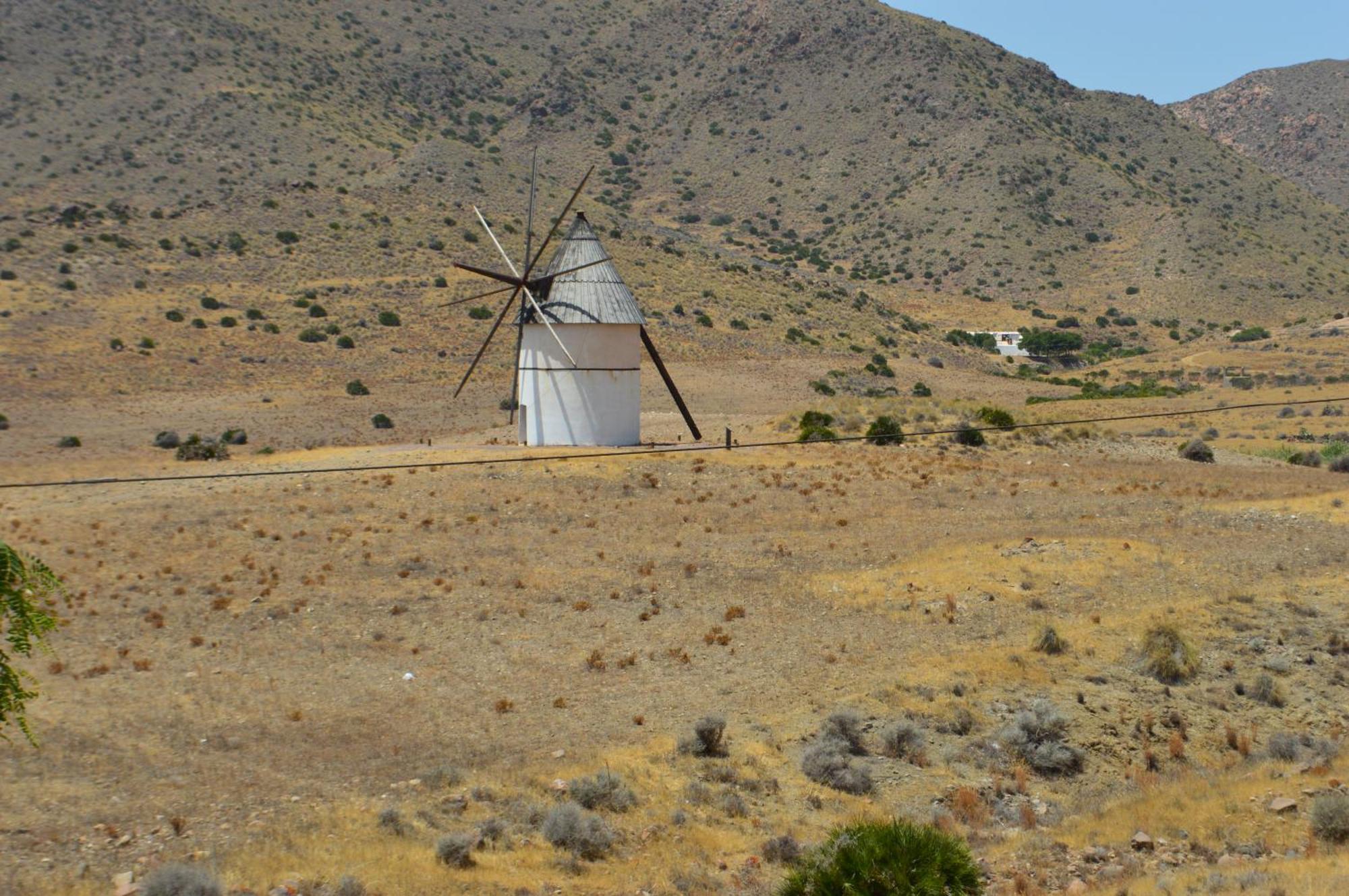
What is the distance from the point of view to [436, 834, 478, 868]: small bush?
13008 mm

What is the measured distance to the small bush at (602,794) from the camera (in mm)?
14695

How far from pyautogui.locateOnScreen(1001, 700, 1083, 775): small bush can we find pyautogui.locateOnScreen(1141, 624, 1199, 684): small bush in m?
2.48

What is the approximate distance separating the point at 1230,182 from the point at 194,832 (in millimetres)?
125806

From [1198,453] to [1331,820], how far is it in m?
26.7

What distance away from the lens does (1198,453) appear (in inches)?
1506

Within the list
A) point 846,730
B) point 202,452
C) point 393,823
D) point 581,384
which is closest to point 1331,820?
point 846,730

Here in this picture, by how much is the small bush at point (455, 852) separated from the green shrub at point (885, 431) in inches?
987

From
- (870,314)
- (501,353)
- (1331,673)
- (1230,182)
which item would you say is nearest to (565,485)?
(1331,673)

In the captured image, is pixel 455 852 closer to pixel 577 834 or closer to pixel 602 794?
pixel 577 834

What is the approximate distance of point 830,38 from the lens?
426 feet

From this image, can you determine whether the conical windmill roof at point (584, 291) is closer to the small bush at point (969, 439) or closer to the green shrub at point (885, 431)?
the green shrub at point (885, 431)

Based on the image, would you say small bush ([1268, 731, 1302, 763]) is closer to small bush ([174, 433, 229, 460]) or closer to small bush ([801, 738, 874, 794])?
small bush ([801, 738, 874, 794])

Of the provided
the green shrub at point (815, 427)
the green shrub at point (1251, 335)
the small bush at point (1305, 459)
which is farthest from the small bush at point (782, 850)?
the green shrub at point (1251, 335)

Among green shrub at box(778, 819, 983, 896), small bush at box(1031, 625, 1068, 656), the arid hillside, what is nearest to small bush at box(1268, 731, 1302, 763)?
small bush at box(1031, 625, 1068, 656)
